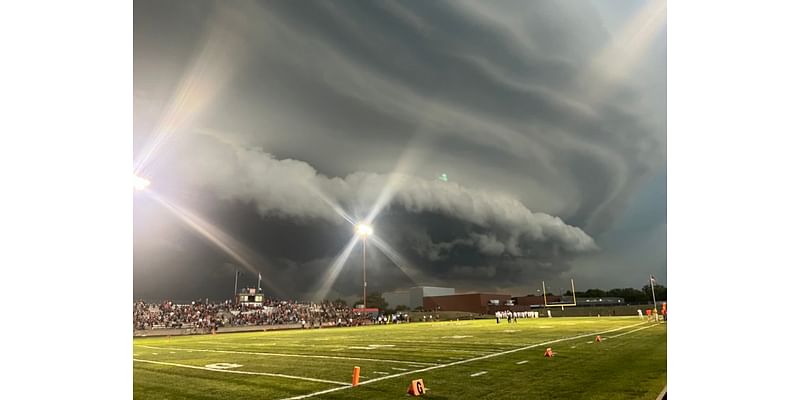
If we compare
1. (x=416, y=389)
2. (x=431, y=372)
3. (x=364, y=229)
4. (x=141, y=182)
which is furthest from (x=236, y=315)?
(x=416, y=389)

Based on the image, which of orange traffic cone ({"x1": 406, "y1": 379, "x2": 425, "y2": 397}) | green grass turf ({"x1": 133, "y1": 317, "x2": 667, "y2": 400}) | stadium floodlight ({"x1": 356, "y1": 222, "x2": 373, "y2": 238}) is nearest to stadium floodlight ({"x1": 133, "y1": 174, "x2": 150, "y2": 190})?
green grass turf ({"x1": 133, "y1": 317, "x2": 667, "y2": 400})

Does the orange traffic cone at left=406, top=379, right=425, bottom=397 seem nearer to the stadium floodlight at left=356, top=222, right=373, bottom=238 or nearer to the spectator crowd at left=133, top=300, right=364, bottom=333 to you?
the stadium floodlight at left=356, top=222, right=373, bottom=238

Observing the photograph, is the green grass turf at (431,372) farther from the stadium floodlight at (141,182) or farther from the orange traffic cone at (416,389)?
the stadium floodlight at (141,182)

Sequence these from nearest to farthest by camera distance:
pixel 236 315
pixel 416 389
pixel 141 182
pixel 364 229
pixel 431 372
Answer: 1. pixel 416 389
2. pixel 431 372
3. pixel 141 182
4. pixel 364 229
5. pixel 236 315

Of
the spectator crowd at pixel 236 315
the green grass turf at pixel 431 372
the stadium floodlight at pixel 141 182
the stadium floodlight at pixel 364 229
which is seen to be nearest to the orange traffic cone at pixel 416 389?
the green grass turf at pixel 431 372

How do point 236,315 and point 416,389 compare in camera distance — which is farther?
point 236,315

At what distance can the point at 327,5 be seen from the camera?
409 inches

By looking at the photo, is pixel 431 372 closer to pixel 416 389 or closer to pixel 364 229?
pixel 416 389

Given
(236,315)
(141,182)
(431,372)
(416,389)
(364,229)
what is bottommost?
(236,315)

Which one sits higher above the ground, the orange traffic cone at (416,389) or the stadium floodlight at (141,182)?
the stadium floodlight at (141,182)
